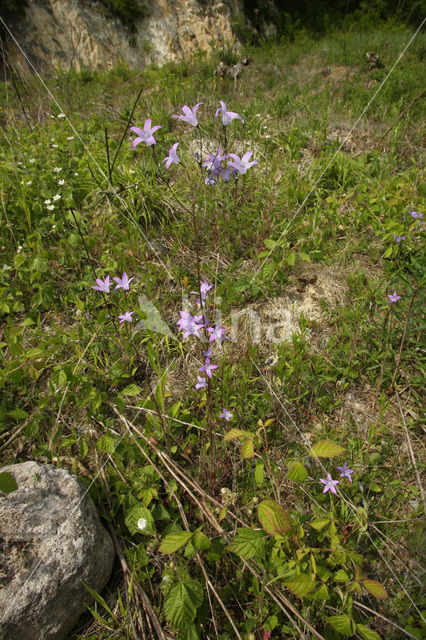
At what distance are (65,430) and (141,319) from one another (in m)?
0.86

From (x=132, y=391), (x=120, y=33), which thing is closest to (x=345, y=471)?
(x=132, y=391)

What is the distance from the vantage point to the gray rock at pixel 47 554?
1330mm

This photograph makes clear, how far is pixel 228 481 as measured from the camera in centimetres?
189

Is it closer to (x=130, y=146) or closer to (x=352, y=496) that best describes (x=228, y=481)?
(x=352, y=496)

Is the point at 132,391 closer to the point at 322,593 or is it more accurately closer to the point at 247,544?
the point at 247,544

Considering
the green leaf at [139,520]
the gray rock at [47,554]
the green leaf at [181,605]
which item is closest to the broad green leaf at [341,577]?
the green leaf at [181,605]

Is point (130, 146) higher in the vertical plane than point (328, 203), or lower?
higher

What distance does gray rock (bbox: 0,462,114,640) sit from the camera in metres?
1.33

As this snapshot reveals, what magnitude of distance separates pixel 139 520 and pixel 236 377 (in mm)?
961

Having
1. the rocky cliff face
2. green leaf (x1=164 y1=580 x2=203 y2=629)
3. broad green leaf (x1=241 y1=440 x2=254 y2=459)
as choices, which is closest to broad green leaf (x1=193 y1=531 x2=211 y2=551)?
green leaf (x1=164 y1=580 x2=203 y2=629)

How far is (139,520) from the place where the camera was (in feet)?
5.38

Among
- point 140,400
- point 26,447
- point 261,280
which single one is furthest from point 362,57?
point 26,447

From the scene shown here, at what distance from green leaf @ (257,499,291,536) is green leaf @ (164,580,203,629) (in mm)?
396

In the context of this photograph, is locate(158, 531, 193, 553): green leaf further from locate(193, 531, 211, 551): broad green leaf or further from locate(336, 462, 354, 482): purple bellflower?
locate(336, 462, 354, 482): purple bellflower
